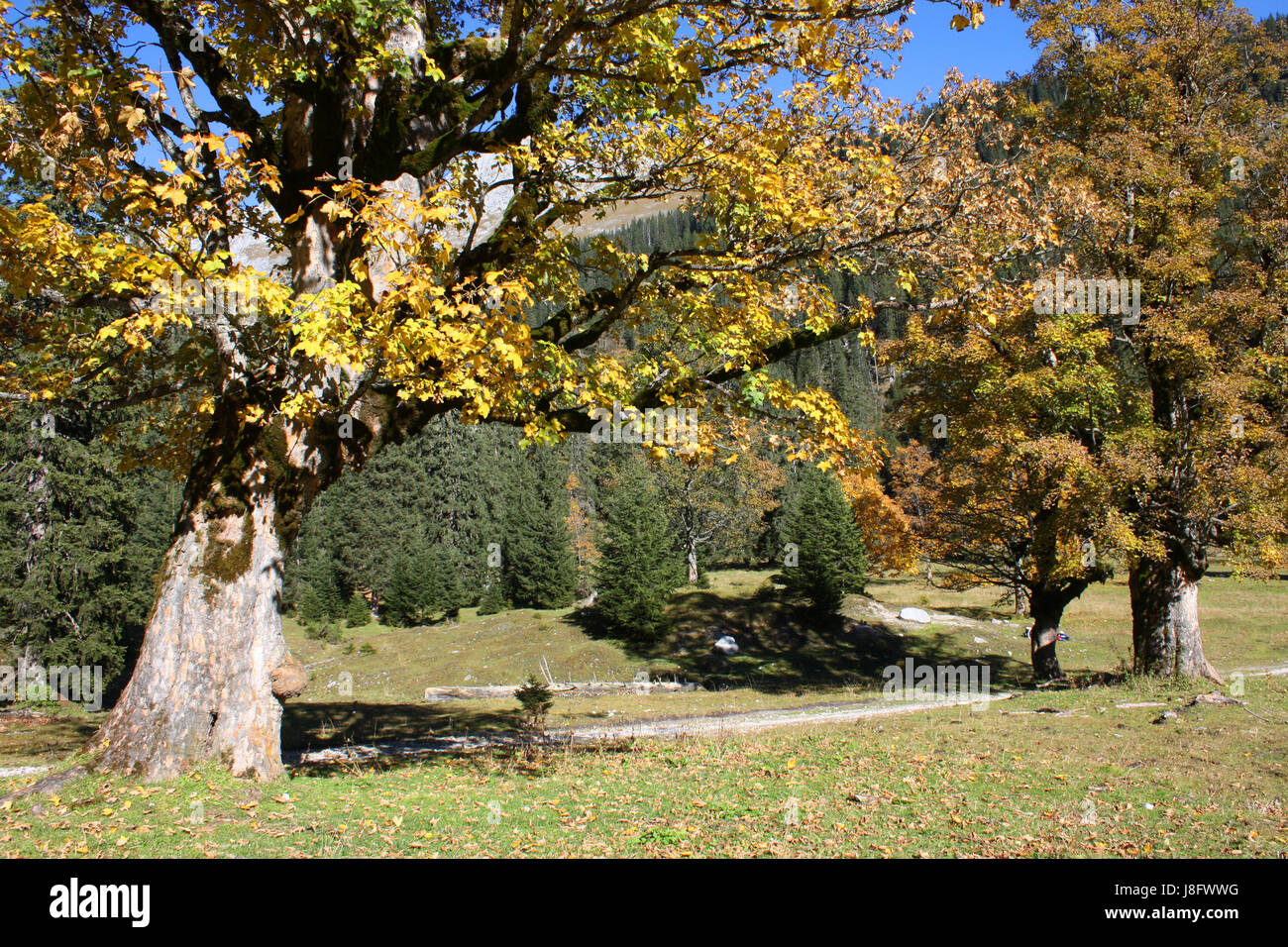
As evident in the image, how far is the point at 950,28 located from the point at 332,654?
39935mm

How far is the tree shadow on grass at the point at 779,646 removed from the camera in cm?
3106

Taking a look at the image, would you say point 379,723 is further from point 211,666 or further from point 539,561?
point 539,561

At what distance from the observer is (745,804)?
779cm

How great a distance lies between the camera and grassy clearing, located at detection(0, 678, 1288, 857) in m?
6.21

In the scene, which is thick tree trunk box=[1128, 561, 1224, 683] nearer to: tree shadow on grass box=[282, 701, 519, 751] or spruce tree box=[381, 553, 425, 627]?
tree shadow on grass box=[282, 701, 519, 751]

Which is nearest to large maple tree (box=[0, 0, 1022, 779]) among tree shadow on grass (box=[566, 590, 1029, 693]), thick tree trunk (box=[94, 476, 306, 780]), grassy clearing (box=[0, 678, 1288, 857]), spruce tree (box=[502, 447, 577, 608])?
thick tree trunk (box=[94, 476, 306, 780])

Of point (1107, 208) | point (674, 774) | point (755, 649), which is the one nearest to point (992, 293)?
point (674, 774)

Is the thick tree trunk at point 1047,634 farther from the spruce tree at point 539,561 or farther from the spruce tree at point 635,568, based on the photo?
the spruce tree at point 539,561

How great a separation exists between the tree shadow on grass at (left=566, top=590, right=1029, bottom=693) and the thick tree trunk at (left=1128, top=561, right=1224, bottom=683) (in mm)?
11253

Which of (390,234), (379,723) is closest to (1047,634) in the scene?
(379,723)

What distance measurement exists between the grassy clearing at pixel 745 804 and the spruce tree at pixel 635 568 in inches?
986

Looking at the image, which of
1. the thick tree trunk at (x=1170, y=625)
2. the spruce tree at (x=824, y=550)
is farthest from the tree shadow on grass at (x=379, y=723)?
the spruce tree at (x=824, y=550)

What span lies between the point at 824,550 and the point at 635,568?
924 centimetres
